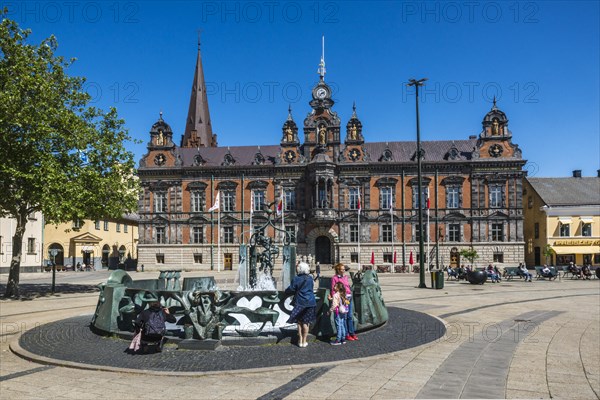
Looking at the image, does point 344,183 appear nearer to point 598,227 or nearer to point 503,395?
point 598,227

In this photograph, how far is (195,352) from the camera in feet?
31.6

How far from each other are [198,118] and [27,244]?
29.6 m

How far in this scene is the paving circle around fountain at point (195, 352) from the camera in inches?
339

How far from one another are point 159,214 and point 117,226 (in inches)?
522

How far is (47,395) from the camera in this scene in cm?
702

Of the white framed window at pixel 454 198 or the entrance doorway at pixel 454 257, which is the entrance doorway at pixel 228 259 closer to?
the entrance doorway at pixel 454 257

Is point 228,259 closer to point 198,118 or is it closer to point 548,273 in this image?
point 198,118

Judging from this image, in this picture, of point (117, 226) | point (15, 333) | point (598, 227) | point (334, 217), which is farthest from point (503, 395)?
point (117, 226)

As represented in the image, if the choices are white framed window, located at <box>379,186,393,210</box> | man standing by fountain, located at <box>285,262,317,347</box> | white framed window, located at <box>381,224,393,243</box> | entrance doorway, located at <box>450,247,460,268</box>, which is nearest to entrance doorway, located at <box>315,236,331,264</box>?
white framed window, located at <box>381,224,393,243</box>

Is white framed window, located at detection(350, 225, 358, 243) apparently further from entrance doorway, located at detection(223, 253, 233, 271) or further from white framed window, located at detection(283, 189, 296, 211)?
entrance doorway, located at detection(223, 253, 233, 271)

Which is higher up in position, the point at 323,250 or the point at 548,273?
the point at 323,250

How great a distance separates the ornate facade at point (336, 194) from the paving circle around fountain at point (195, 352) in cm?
3763

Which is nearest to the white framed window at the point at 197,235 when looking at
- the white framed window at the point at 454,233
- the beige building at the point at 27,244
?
the beige building at the point at 27,244

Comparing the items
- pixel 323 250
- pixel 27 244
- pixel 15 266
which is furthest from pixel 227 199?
pixel 15 266
